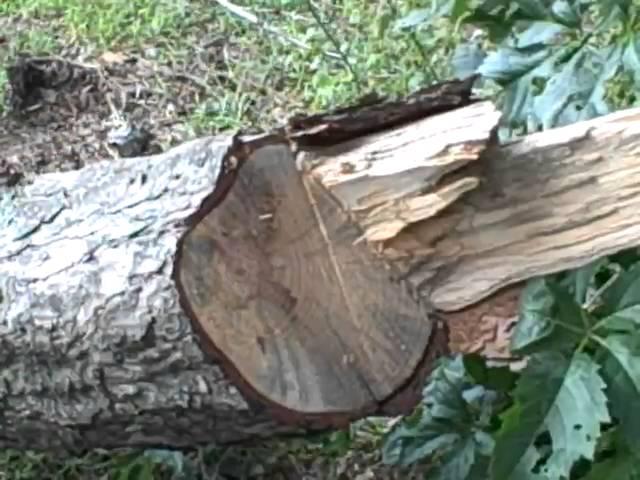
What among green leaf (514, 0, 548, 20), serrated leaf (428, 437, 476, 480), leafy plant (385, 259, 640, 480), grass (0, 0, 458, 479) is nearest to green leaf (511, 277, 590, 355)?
leafy plant (385, 259, 640, 480)

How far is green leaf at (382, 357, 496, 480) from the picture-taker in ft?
5.70

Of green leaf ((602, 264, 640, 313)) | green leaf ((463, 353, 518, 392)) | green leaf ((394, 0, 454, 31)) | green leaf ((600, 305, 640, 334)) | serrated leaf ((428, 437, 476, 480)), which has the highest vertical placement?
green leaf ((394, 0, 454, 31))

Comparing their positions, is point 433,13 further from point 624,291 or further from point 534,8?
point 624,291

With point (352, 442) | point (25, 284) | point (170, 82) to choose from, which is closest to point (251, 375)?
point (25, 284)

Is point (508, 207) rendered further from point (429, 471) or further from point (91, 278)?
point (429, 471)

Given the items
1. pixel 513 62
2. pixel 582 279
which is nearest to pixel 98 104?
pixel 513 62

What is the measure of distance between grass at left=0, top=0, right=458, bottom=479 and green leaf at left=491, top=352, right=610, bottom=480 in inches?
54.5

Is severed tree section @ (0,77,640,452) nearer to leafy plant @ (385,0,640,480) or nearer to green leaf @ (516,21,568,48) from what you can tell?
leafy plant @ (385,0,640,480)

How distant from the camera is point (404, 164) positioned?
1.51 meters

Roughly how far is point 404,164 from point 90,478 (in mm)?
993

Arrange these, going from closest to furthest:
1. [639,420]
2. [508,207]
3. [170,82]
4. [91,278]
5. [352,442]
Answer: [639,420], [508,207], [91,278], [352,442], [170,82]

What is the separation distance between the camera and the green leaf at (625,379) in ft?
4.67

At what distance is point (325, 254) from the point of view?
1.58 m

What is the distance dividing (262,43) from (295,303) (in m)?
1.56
